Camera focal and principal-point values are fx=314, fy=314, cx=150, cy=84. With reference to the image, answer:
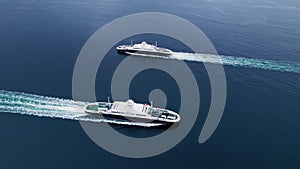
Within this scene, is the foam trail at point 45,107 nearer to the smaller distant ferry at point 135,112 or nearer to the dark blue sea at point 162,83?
the smaller distant ferry at point 135,112

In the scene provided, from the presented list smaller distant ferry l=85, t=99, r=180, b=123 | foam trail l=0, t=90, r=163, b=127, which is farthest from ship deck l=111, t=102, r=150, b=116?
foam trail l=0, t=90, r=163, b=127

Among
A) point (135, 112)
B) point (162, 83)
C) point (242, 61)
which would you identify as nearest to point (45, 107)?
point (135, 112)

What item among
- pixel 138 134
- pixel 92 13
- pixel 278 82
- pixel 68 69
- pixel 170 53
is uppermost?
pixel 92 13

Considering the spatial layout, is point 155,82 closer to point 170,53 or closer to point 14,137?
point 170,53

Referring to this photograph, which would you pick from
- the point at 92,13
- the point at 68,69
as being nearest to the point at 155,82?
the point at 68,69

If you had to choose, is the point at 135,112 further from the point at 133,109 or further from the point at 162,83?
the point at 162,83

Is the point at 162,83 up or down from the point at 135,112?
up
